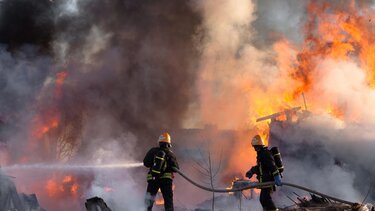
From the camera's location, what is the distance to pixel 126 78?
22.0m

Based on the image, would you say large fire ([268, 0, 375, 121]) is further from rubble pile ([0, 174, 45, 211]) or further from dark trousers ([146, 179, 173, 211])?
rubble pile ([0, 174, 45, 211])

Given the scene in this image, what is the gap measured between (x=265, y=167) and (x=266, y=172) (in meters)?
0.11

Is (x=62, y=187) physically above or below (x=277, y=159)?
above

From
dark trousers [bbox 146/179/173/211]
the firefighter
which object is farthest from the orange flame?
the firefighter

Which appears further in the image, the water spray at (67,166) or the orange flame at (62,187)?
the orange flame at (62,187)

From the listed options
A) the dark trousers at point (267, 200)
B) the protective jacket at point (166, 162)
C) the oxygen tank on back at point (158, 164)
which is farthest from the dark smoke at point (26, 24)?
the dark trousers at point (267, 200)

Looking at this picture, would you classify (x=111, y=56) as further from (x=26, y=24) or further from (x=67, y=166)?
(x=67, y=166)

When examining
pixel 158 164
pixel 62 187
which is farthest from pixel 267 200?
pixel 62 187

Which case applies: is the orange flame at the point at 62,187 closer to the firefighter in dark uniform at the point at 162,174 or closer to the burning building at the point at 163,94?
the burning building at the point at 163,94

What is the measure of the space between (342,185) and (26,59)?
46.2 feet

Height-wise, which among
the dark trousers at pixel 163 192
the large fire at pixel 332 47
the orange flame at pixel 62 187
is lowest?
the dark trousers at pixel 163 192

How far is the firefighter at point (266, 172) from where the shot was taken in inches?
298

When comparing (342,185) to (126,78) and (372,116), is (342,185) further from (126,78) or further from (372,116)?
(126,78)

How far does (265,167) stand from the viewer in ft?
25.4
